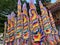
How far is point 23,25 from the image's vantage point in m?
10.4

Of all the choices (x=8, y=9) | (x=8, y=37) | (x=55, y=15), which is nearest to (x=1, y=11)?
(x=8, y=9)

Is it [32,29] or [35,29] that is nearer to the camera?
[35,29]

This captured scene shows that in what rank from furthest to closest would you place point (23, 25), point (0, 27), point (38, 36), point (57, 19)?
1. point (0, 27)
2. point (57, 19)
3. point (23, 25)
4. point (38, 36)

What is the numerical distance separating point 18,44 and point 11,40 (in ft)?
2.25

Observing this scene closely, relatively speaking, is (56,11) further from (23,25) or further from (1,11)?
(23,25)

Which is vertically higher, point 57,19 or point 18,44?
point 57,19

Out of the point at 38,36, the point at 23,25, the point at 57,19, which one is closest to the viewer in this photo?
the point at 38,36

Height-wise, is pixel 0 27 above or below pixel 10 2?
below

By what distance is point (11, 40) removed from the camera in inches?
420

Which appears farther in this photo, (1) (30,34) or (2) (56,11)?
(2) (56,11)

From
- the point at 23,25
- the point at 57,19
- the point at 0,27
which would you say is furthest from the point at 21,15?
the point at 0,27

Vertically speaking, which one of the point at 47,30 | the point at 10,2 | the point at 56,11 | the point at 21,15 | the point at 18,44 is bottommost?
the point at 18,44

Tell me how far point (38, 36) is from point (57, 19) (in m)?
6.86

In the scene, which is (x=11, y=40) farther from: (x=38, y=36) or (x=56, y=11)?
(x=56, y=11)
